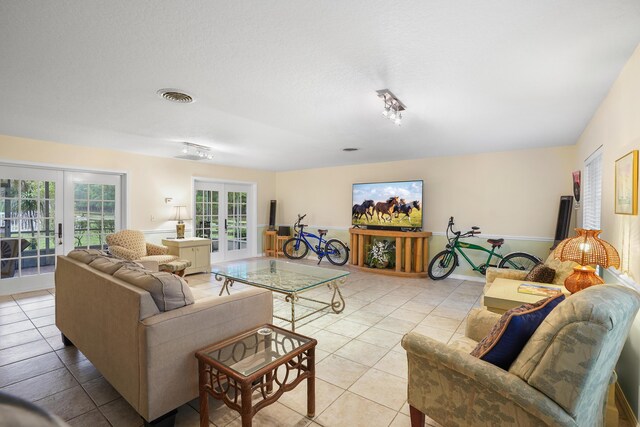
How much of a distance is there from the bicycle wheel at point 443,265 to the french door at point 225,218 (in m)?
4.21

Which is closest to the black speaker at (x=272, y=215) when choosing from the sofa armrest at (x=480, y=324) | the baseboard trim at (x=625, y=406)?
the sofa armrest at (x=480, y=324)

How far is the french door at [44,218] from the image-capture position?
4.46 m

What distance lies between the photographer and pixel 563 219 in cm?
461

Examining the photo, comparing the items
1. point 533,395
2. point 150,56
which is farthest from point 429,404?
point 150,56

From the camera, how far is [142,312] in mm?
1795

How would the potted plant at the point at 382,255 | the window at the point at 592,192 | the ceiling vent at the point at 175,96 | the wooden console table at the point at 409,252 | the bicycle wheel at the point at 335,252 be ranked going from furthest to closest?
the bicycle wheel at the point at 335,252 < the potted plant at the point at 382,255 < the wooden console table at the point at 409,252 < the window at the point at 592,192 < the ceiling vent at the point at 175,96

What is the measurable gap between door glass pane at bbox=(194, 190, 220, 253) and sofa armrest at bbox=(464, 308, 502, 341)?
5.69 metres

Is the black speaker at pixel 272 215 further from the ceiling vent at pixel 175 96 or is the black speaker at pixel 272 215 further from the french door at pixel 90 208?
the ceiling vent at pixel 175 96

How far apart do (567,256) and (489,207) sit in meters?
3.26

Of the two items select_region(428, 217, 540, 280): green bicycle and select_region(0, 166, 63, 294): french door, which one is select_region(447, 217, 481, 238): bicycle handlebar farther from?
select_region(0, 166, 63, 294): french door

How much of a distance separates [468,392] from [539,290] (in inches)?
56.8

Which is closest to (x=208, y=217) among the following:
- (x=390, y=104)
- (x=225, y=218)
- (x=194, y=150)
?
(x=225, y=218)

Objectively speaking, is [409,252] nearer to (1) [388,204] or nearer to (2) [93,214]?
(1) [388,204]

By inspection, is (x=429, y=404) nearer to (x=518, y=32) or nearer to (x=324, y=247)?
(x=518, y=32)
